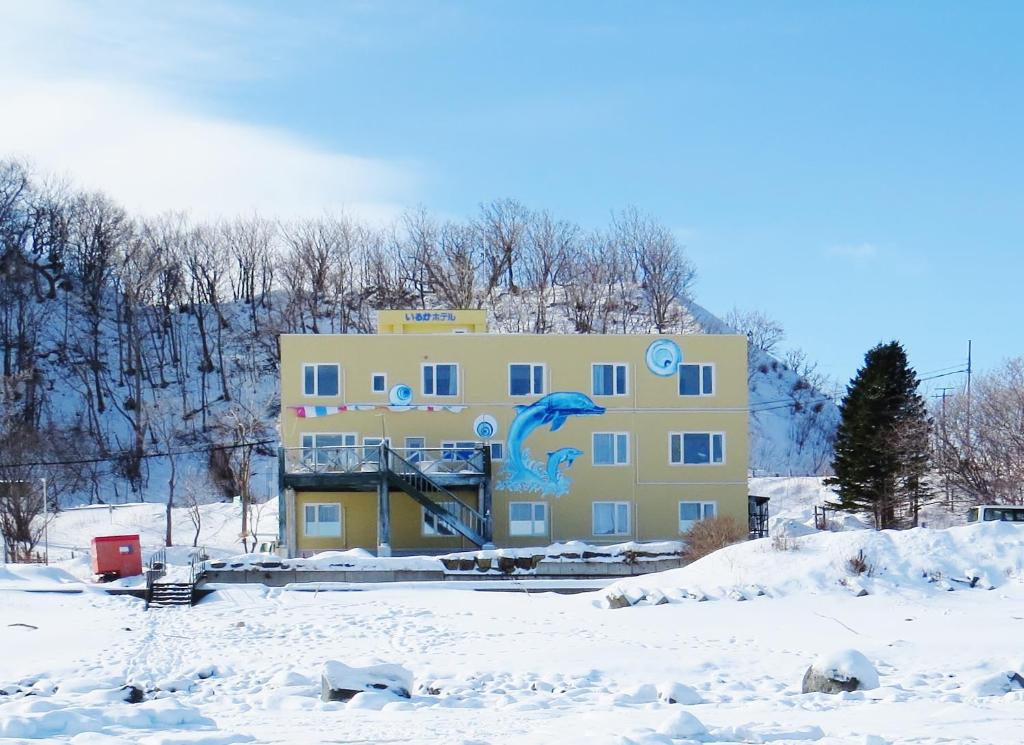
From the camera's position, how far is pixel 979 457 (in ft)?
151

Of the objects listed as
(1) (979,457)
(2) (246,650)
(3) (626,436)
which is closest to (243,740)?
(2) (246,650)

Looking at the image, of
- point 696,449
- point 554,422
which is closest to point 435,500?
point 554,422

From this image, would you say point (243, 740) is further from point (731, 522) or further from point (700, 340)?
point (700, 340)

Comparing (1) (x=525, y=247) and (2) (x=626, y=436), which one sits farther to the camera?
(1) (x=525, y=247)

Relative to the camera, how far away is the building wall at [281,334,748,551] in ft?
127

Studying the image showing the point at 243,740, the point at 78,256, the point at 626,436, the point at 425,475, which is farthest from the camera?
the point at 78,256

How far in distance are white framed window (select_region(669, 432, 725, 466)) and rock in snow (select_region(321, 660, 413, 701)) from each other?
26.1m

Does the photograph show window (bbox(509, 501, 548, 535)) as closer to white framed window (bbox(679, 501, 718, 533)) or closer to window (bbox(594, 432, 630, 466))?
window (bbox(594, 432, 630, 466))

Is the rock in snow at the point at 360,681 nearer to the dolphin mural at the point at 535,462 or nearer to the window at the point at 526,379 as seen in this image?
the dolphin mural at the point at 535,462

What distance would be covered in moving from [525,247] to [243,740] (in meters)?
73.3

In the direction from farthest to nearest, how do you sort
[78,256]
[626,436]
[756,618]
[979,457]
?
[78,256] → [979,457] → [626,436] → [756,618]

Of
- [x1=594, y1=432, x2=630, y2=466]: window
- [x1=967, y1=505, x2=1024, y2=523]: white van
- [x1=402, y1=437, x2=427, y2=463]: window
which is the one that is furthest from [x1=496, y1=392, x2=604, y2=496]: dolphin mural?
[x1=967, y1=505, x2=1024, y2=523]: white van

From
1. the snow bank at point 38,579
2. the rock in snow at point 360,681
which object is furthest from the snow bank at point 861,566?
the snow bank at point 38,579

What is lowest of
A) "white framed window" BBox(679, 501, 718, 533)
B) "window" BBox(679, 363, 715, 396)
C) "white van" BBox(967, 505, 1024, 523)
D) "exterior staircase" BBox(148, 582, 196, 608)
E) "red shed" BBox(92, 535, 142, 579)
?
"exterior staircase" BBox(148, 582, 196, 608)
